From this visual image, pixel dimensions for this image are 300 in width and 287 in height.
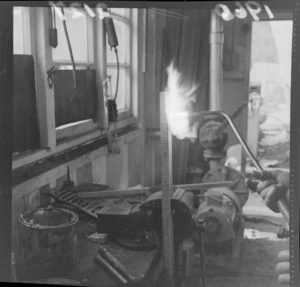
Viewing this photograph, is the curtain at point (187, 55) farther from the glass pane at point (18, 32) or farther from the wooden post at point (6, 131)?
the wooden post at point (6, 131)

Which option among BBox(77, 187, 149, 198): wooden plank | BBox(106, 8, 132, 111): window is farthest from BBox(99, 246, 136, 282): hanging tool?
BBox(106, 8, 132, 111): window

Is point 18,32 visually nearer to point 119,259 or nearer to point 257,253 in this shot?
point 119,259

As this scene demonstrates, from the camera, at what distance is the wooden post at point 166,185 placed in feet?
6.24

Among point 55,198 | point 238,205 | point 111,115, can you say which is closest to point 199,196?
point 238,205

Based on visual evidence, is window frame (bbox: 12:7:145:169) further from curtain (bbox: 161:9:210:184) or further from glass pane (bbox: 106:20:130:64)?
curtain (bbox: 161:9:210:184)

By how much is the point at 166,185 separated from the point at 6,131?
0.75m

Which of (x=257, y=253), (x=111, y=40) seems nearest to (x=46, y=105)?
(x=111, y=40)

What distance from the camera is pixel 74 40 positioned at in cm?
323

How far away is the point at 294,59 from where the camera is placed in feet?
5.11

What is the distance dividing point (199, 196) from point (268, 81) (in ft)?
21.1

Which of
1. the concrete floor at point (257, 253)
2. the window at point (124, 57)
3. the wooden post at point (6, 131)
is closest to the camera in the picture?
the wooden post at point (6, 131)

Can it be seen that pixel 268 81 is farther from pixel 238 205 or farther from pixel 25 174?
pixel 25 174

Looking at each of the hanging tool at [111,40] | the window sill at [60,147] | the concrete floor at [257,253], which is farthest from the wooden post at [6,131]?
the concrete floor at [257,253]

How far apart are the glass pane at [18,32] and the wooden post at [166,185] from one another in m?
1.09
